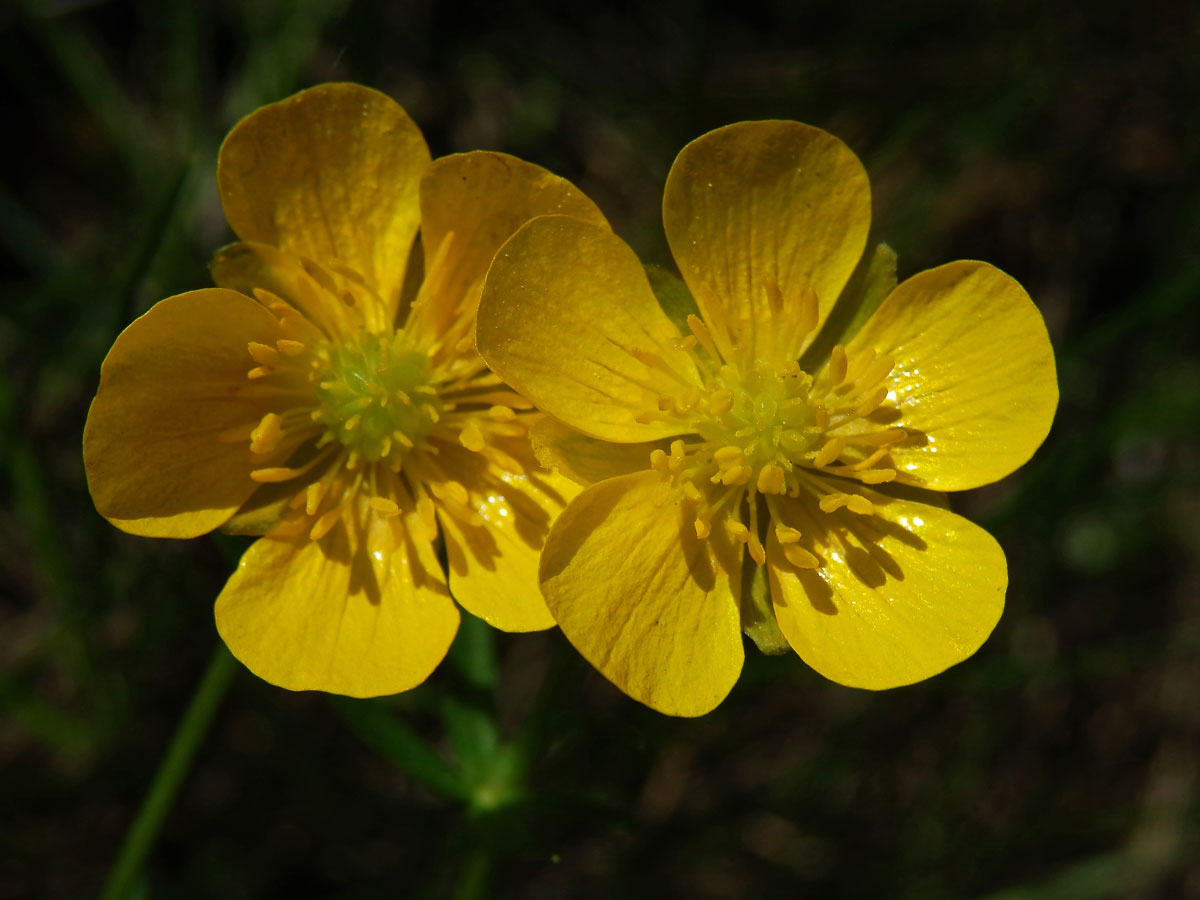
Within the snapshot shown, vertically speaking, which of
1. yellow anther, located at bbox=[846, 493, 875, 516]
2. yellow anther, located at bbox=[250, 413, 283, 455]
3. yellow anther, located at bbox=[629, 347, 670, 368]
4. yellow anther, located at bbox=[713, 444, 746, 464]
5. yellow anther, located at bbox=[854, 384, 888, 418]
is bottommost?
yellow anther, located at bbox=[846, 493, 875, 516]

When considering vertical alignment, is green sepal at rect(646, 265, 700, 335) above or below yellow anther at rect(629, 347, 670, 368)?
above

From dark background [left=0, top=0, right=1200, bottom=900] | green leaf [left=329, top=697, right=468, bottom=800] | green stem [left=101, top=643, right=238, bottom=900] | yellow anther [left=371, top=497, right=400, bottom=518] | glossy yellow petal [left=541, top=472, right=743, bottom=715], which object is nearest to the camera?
glossy yellow petal [left=541, top=472, right=743, bottom=715]

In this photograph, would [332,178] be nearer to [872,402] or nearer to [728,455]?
[728,455]

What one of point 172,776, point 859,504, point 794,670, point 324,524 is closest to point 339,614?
point 324,524

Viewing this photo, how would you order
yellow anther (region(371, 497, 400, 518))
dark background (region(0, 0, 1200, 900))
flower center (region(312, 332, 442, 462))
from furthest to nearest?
dark background (region(0, 0, 1200, 900))
flower center (region(312, 332, 442, 462))
yellow anther (region(371, 497, 400, 518))

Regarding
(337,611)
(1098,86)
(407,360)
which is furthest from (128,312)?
(1098,86)

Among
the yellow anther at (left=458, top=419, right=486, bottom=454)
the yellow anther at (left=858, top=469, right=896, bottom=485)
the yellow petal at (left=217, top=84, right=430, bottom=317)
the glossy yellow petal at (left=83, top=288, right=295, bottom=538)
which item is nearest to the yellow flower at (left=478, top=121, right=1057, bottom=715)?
the yellow anther at (left=858, top=469, right=896, bottom=485)

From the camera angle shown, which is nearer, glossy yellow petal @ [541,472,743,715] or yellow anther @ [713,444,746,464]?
glossy yellow petal @ [541,472,743,715]

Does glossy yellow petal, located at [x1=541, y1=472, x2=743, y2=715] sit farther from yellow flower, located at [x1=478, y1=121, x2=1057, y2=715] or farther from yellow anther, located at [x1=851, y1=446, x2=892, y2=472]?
yellow anther, located at [x1=851, y1=446, x2=892, y2=472]
